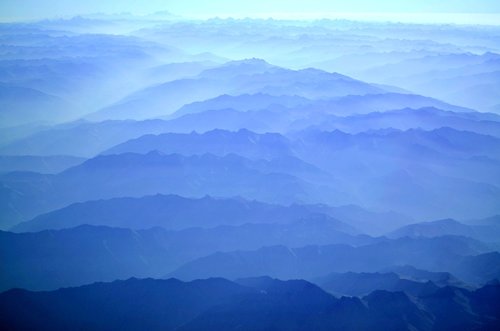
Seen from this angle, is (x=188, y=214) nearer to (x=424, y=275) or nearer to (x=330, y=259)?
(x=330, y=259)

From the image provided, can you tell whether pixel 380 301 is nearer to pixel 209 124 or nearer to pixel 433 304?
pixel 433 304

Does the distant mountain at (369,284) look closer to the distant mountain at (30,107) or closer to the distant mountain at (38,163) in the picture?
the distant mountain at (38,163)

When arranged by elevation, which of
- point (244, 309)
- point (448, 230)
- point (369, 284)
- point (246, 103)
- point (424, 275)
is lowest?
point (246, 103)

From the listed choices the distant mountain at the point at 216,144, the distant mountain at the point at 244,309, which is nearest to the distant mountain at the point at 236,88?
the distant mountain at the point at 216,144

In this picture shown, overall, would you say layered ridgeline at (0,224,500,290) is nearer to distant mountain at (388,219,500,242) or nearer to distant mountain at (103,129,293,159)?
distant mountain at (388,219,500,242)

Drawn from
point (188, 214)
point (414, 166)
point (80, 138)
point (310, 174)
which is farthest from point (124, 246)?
point (80, 138)

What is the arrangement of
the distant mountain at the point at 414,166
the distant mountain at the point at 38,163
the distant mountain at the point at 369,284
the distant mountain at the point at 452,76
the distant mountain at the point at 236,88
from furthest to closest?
the distant mountain at the point at 452,76, the distant mountain at the point at 236,88, the distant mountain at the point at 38,163, the distant mountain at the point at 414,166, the distant mountain at the point at 369,284

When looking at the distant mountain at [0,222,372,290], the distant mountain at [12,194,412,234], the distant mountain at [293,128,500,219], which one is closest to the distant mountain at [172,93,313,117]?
the distant mountain at [293,128,500,219]
